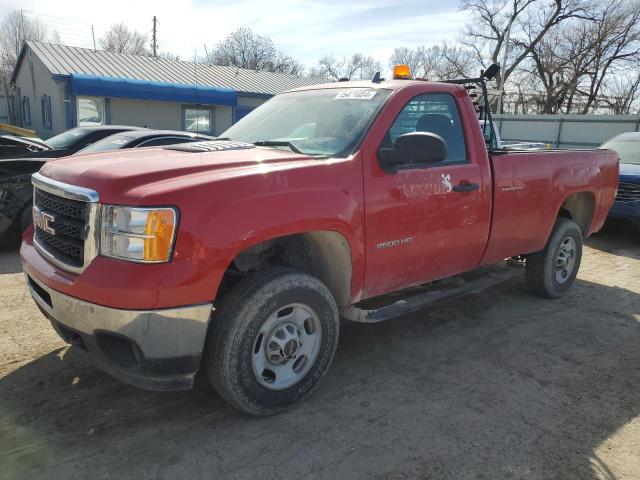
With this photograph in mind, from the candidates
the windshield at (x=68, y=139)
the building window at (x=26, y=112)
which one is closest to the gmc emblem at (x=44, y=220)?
the windshield at (x=68, y=139)

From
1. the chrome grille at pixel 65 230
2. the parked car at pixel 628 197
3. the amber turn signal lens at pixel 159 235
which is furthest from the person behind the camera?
the parked car at pixel 628 197

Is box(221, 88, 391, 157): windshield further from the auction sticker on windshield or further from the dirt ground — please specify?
the dirt ground

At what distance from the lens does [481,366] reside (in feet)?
12.7

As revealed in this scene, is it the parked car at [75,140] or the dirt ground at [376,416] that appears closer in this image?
the dirt ground at [376,416]

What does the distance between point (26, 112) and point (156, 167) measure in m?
27.7

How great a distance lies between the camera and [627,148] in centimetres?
973

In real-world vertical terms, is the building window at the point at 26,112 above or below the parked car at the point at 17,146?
above

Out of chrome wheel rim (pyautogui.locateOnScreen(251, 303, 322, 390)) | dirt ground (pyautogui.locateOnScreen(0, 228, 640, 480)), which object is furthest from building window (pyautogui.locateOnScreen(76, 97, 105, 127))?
chrome wheel rim (pyautogui.locateOnScreen(251, 303, 322, 390))

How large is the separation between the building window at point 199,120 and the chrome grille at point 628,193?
16703 millimetres

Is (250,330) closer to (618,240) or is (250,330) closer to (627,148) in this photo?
(618,240)

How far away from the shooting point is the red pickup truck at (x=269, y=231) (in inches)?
101

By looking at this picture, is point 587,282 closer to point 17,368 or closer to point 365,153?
point 365,153

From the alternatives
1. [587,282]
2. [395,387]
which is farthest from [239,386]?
[587,282]

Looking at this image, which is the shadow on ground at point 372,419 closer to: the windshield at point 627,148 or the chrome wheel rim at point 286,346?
the chrome wheel rim at point 286,346
